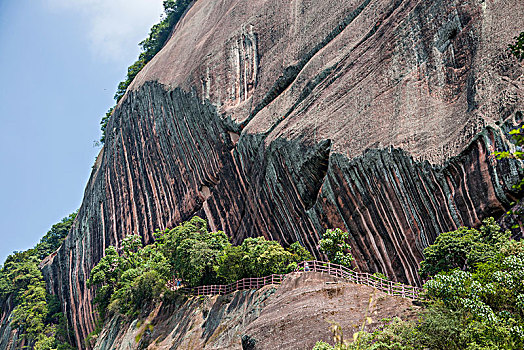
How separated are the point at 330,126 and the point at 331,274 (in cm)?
763

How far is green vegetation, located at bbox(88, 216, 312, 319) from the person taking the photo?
79.2 feet

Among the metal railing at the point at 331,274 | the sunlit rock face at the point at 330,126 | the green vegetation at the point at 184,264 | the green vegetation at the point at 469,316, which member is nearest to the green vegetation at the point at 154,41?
the sunlit rock face at the point at 330,126

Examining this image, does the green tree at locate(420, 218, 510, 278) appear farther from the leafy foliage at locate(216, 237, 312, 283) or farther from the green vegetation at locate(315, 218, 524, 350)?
the leafy foliage at locate(216, 237, 312, 283)

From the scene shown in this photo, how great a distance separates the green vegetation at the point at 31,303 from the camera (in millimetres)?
44125

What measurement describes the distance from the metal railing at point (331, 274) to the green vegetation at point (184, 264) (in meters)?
0.41

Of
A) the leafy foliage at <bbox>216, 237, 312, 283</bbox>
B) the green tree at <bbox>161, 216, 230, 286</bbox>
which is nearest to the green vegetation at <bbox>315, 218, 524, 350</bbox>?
the leafy foliage at <bbox>216, 237, 312, 283</bbox>

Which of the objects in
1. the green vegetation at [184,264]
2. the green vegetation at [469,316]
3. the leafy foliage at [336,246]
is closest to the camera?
the green vegetation at [469,316]

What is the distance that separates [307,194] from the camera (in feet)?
86.1

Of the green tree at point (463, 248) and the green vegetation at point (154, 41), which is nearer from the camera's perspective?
the green tree at point (463, 248)

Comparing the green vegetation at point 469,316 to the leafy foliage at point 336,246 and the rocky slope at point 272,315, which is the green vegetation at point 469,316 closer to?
the rocky slope at point 272,315

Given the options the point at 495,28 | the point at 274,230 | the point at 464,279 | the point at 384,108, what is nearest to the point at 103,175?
the point at 274,230

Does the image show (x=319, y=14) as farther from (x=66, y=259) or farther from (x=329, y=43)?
(x=66, y=259)

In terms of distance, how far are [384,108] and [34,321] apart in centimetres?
3561

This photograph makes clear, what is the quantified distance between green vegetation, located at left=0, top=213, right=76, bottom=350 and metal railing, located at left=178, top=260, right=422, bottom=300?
22089 millimetres
